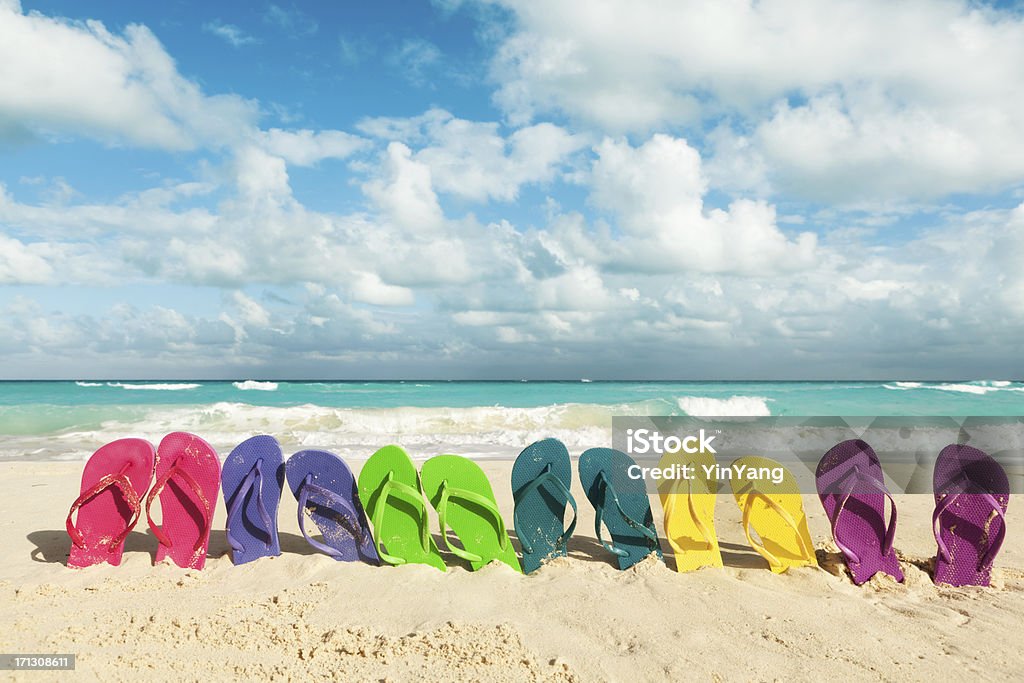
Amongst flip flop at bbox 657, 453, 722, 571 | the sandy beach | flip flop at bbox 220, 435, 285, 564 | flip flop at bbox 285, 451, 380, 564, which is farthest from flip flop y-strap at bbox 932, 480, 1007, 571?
flip flop at bbox 220, 435, 285, 564

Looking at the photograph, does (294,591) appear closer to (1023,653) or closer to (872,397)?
(1023,653)

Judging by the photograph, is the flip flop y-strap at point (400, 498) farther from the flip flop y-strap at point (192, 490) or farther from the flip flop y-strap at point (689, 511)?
the flip flop y-strap at point (689, 511)

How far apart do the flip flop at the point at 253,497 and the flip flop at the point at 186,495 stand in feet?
0.40

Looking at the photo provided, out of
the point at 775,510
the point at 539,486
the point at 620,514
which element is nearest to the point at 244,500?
the point at 539,486

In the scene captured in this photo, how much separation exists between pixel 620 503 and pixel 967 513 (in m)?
2.27

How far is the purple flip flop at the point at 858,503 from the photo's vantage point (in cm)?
414

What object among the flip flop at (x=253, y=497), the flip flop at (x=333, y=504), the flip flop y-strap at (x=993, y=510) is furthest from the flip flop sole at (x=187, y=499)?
the flip flop y-strap at (x=993, y=510)

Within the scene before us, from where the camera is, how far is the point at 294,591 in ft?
12.4

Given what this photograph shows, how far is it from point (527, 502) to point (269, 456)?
5.98ft

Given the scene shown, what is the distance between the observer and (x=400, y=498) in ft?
14.1

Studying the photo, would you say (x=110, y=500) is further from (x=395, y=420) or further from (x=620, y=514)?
(x=395, y=420)

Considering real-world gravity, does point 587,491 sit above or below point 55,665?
above

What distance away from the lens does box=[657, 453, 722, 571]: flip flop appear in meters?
4.15

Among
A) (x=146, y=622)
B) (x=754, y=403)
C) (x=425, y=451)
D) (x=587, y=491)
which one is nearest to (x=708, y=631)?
(x=587, y=491)
